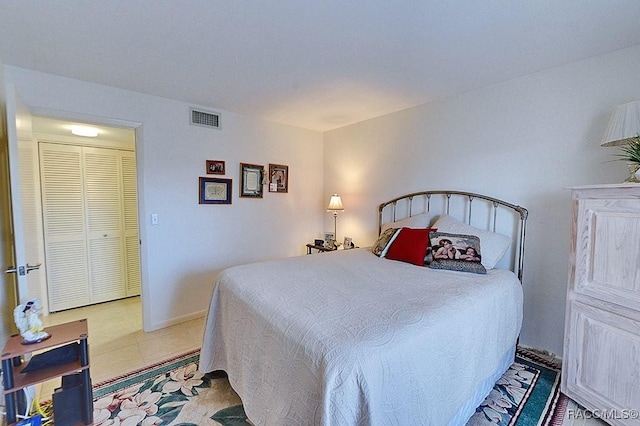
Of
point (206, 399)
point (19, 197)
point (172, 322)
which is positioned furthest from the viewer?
point (172, 322)

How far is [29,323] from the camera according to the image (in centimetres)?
149

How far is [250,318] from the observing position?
61.7 inches

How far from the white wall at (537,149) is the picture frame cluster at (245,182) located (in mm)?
1624

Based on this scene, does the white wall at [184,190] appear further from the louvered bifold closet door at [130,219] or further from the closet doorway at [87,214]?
the louvered bifold closet door at [130,219]

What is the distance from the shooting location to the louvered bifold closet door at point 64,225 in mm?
3223

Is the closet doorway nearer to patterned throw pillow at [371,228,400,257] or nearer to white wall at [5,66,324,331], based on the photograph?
white wall at [5,66,324,331]

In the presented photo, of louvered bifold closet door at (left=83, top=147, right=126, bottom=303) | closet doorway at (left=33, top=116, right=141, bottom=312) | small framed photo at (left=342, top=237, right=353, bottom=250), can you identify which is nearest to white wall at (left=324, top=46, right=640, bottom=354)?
small framed photo at (left=342, top=237, right=353, bottom=250)

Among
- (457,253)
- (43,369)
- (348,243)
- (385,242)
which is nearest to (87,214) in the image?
(43,369)

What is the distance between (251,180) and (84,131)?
1.85 metres

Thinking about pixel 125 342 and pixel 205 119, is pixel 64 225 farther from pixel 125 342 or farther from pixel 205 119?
pixel 205 119

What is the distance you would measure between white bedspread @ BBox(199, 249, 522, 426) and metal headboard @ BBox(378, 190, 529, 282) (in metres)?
0.42

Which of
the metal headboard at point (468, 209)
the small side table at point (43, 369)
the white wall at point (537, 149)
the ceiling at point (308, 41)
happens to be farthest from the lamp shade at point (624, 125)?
the small side table at point (43, 369)

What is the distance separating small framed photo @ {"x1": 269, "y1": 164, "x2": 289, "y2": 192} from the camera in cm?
369

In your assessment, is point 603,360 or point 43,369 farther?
point 603,360
